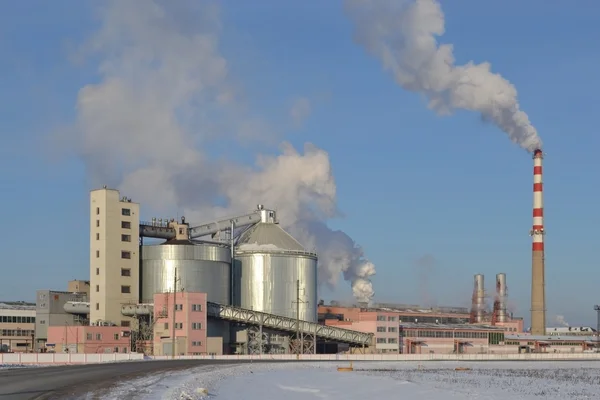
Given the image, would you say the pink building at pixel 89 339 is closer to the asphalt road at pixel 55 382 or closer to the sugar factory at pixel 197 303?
the sugar factory at pixel 197 303

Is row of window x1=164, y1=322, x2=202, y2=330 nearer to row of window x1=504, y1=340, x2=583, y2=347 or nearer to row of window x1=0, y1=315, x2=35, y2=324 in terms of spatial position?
row of window x1=0, y1=315, x2=35, y2=324

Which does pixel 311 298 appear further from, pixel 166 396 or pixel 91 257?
pixel 166 396

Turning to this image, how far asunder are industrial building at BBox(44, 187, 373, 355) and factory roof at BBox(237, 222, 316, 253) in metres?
0.21

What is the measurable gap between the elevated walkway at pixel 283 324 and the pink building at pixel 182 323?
476 centimetres

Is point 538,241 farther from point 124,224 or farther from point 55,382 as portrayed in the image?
point 55,382

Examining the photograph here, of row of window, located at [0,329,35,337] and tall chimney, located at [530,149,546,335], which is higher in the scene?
tall chimney, located at [530,149,546,335]

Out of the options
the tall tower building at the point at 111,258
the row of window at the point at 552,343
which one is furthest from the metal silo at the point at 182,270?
the row of window at the point at 552,343

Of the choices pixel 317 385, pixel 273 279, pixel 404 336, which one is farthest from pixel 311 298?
pixel 317 385

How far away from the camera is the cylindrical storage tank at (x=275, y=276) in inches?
5763

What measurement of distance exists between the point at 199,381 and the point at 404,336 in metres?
105

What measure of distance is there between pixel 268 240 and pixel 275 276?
705cm

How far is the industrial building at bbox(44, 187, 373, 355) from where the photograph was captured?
12369 centimetres

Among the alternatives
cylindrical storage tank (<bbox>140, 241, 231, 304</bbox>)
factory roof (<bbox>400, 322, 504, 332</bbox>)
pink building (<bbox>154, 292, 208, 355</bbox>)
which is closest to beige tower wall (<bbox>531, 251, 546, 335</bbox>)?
factory roof (<bbox>400, 322, 504, 332</bbox>)

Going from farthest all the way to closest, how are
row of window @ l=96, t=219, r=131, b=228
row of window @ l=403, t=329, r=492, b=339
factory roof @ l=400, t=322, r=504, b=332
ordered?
factory roof @ l=400, t=322, r=504, b=332 < row of window @ l=403, t=329, r=492, b=339 < row of window @ l=96, t=219, r=131, b=228
